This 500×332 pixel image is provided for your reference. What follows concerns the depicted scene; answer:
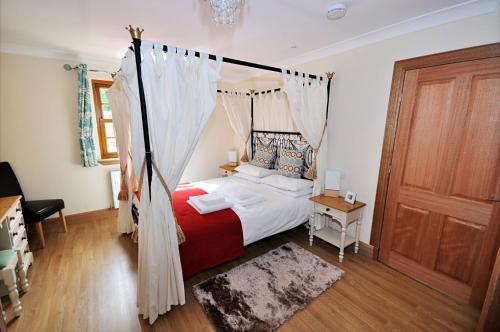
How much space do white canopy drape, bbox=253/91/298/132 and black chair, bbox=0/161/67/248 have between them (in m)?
3.32

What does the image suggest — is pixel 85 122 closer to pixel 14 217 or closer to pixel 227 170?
pixel 14 217

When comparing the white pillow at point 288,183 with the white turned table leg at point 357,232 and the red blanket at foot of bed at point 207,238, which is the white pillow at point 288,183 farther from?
the red blanket at foot of bed at point 207,238

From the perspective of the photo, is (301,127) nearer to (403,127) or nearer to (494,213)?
(403,127)

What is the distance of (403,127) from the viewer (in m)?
Result: 2.20

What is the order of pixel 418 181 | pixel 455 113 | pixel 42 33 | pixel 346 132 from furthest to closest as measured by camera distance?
pixel 346 132, pixel 42 33, pixel 418 181, pixel 455 113

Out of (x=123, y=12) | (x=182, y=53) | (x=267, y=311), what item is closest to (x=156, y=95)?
(x=182, y=53)

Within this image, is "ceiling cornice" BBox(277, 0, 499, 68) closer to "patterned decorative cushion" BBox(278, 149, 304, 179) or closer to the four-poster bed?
"patterned decorative cushion" BBox(278, 149, 304, 179)

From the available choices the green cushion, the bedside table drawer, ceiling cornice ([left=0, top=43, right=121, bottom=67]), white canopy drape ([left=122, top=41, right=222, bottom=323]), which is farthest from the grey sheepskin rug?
ceiling cornice ([left=0, top=43, right=121, bottom=67])

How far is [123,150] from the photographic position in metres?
2.77

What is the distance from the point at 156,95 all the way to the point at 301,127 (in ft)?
5.76

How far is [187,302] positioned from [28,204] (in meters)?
2.64

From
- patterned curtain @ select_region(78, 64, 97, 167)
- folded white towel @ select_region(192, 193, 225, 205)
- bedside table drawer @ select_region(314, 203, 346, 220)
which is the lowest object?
bedside table drawer @ select_region(314, 203, 346, 220)

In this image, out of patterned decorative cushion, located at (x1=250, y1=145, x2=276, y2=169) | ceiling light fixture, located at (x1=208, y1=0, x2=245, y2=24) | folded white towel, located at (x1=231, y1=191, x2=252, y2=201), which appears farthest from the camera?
patterned decorative cushion, located at (x1=250, y1=145, x2=276, y2=169)

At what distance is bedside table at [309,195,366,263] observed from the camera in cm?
243
